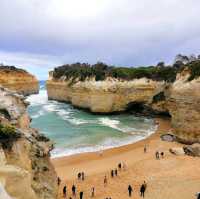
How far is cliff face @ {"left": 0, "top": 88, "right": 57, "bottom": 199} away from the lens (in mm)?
9461

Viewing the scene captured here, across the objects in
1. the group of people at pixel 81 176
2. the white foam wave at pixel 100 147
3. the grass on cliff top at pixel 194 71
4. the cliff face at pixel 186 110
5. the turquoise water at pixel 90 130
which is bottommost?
the group of people at pixel 81 176

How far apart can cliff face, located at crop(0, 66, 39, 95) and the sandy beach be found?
4877cm

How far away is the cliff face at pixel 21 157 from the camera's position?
9461 millimetres

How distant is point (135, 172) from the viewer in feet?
77.3

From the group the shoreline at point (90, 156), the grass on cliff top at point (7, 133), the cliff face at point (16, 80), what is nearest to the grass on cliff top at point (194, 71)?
the shoreline at point (90, 156)

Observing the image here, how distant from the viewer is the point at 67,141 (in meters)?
34.4

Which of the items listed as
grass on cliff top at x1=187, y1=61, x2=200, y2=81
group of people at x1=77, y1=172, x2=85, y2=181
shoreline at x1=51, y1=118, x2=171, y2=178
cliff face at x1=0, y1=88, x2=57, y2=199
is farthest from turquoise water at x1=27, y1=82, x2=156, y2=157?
cliff face at x1=0, y1=88, x2=57, y2=199

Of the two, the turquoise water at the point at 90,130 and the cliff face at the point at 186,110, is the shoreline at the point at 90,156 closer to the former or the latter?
the turquoise water at the point at 90,130

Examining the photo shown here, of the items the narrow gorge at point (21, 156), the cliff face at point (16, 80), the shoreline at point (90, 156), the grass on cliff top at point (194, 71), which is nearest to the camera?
the narrow gorge at point (21, 156)

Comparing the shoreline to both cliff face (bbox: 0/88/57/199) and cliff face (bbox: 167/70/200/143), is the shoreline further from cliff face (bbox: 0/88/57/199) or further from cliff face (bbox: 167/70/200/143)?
cliff face (bbox: 0/88/57/199)

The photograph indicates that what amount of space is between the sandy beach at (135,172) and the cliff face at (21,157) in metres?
6.95

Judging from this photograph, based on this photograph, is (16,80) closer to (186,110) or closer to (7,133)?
(186,110)

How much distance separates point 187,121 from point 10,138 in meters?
22.8

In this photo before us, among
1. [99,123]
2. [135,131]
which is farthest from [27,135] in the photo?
[99,123]
